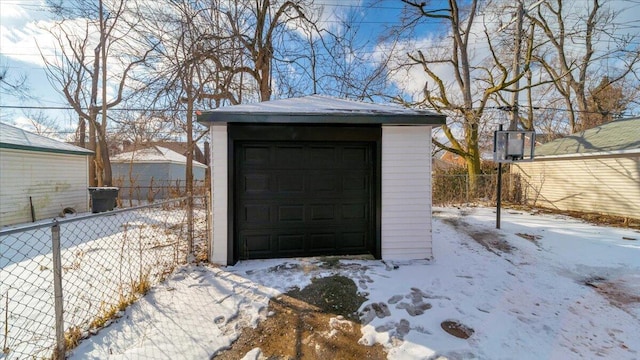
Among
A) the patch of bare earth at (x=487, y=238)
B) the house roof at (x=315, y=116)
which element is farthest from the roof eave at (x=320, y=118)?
the patch of bare earth at (x=487, y=238)

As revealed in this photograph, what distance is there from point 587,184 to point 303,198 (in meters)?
11.0

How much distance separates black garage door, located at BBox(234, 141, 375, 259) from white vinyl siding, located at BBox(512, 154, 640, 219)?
951 cm

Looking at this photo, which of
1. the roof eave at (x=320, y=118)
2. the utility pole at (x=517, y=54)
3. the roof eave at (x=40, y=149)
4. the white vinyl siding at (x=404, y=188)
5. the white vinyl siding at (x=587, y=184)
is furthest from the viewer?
the utility pole at (x=517, y=54)

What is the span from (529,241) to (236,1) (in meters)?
9.88

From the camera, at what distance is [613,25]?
12078 millimetres

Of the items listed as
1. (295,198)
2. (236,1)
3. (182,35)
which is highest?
(236,1)

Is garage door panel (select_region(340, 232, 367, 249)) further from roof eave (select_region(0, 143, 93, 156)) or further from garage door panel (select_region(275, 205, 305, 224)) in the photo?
roof eave (select_region(0, 143, 93, 156))

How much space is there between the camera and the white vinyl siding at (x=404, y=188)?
4.48 m

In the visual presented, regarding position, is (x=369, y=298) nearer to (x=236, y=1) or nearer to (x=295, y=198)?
(x=295, y=198)

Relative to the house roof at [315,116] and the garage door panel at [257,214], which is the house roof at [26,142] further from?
the garage door panel at [257,214]

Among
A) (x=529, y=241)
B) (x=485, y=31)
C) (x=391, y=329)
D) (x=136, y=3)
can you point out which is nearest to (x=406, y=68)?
(x=485, y=31)

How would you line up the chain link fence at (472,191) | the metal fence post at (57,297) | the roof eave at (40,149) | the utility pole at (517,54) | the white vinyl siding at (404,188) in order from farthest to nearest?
the chain link fence at (472,191) < the utility pole at (517,54) < the roof eave at (40,149) < the white vinyl siding at (404,188) < the metal fence post at (57,297)

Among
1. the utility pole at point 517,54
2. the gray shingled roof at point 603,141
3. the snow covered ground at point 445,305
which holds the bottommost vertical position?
the snow covered ground at point 445,305

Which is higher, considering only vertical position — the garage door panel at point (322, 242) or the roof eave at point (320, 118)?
the roof eave at point (320, 118)
